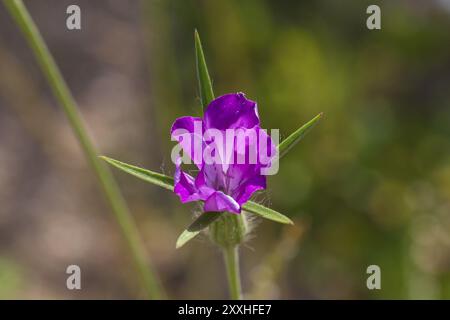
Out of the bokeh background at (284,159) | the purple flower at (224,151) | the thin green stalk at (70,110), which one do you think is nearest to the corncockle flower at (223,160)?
the purple flower at (224,151)

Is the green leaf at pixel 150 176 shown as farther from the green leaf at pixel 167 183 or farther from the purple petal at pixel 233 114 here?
the purple petal at pixel 233 114

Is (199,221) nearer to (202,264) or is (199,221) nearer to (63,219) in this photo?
(202,264)

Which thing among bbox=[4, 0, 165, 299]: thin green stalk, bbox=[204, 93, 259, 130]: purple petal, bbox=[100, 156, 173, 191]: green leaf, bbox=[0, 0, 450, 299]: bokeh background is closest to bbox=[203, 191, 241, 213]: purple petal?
bbox=[100, 156, 173, 191]: green leaf

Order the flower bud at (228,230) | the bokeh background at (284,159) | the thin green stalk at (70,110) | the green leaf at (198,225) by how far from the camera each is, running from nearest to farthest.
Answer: the green leaf at (198,225), the flower bud at (228,230), the thin green stalk at (70,110), the bokeh background at (284,159)

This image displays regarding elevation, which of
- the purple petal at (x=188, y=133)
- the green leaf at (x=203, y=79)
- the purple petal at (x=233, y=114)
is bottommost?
the purple petal at (x=188, y=133)

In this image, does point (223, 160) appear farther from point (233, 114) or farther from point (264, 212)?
point (264, 212)
